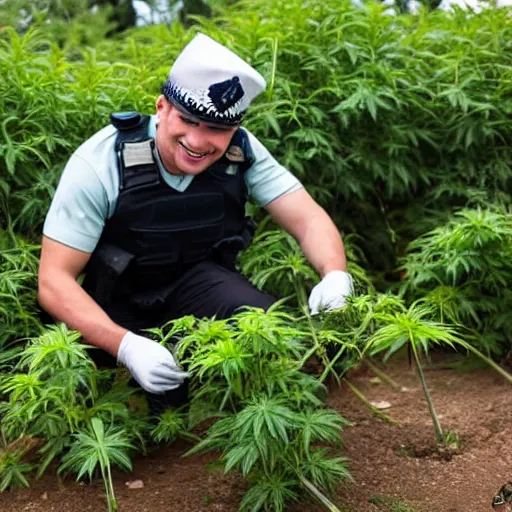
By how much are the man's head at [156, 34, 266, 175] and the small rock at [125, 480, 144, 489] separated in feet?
3.10

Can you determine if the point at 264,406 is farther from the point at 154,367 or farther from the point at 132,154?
the point at 132,154

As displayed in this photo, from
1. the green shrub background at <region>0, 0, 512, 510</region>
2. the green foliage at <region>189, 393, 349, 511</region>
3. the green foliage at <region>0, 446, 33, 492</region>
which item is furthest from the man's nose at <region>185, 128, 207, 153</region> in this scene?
the green foliage at <region>0, 446, 33, 492</region>

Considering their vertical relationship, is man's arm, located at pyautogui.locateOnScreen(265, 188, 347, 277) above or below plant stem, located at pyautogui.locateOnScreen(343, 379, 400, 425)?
above

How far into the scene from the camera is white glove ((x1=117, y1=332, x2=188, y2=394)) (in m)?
2.42

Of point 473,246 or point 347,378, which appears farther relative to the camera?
point 347,378

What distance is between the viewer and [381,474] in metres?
2.66

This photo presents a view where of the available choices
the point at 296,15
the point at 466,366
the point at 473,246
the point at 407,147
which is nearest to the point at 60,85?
the point at 296,15

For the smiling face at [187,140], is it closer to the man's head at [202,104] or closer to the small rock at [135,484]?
the man's head at [202,104]

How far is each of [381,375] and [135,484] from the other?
1104 millimetres

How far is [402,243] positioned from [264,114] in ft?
2.85

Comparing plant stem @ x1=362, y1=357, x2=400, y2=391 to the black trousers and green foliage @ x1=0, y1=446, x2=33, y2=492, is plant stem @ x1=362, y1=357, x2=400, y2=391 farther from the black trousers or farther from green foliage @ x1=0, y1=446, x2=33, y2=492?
green foliage @ x1=0, y1=446, x2=33, y2=492

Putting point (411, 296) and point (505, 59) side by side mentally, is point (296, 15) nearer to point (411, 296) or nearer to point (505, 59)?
point (505, 59)

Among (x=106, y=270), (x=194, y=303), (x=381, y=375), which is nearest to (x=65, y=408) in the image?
(x=106, y=270)

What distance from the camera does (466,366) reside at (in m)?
3.44
